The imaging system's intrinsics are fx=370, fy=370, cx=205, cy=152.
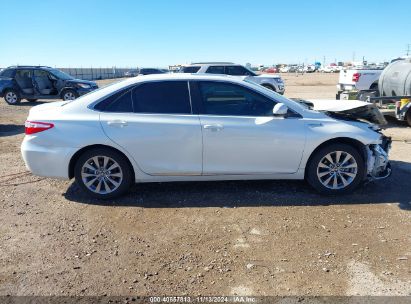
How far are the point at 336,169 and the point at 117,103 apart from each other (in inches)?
121

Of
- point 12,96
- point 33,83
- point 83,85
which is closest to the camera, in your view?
point 83,85

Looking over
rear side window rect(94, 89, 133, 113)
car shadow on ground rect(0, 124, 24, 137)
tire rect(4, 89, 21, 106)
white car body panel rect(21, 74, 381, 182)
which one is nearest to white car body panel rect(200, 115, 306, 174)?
white car body panel rect(21, 74, 381, 182)

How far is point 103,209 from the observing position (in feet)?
15.5

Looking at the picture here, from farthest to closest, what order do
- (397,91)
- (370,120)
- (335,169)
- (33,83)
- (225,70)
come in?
(225,70) → (33,83) → (397,91) → (370,120) → (335,169)

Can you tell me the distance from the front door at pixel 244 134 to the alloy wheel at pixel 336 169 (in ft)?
1.22

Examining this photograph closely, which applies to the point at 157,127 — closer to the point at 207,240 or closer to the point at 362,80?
the point at 207,240

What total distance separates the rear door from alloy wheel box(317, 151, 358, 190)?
1666mm

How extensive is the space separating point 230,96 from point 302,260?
93.2 inches

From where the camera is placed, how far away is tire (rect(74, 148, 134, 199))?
4824 mm

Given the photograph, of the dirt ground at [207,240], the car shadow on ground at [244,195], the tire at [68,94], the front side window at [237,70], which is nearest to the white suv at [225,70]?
the front side window at [237,70]

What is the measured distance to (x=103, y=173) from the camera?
16.0 feet

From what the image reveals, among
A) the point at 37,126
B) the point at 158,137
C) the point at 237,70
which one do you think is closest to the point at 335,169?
the point at 158,137

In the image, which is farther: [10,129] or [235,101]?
[10,129]

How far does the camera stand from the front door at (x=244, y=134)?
4770 mm
